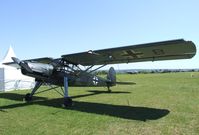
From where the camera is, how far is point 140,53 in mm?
11016

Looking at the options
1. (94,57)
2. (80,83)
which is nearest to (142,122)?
(94,57)

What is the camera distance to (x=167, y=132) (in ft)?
21.3

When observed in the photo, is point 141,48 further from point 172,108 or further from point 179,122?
point 179,122

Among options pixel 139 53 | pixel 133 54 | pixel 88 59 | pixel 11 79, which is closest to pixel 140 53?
pixel 139 53

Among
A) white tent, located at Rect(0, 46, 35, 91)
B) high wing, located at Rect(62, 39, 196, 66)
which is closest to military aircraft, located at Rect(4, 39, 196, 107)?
high wing, located at Rect(62, 39, 196, 66)

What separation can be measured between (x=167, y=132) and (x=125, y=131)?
113cm

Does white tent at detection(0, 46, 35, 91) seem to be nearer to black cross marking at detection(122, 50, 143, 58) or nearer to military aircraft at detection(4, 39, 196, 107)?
military aircraft at detection(4, 39, 196, 107)

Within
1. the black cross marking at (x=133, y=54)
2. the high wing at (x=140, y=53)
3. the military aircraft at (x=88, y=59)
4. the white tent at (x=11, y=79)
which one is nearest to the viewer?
the high wing at (x=140, y=53)

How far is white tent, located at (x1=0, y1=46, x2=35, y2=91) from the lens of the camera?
→ 21.2 meters

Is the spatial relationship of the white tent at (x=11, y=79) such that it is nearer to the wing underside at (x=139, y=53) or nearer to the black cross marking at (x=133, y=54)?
the wing underside at (x=139, y=53)

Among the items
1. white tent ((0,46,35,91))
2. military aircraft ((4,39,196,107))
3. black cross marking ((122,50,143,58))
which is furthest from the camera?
white tent ((0,46,35,91))

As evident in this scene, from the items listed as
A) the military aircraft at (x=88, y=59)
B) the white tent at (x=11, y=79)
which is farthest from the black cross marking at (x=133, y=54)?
the white tent at (x=11, y=79)

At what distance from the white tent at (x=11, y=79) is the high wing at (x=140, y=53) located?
1007cm

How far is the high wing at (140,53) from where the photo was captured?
9.23 m
